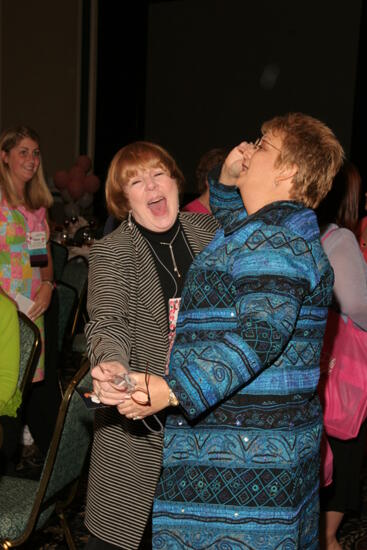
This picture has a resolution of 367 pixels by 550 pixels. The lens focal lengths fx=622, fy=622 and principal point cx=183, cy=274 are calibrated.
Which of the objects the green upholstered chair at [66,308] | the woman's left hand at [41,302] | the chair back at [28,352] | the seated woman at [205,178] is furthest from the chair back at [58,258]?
the chair back at [28,352]

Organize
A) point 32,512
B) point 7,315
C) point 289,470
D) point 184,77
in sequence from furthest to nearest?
point 184,77 → point 7,315 → point 32,512 → point 289,470

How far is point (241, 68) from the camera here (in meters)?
8.05

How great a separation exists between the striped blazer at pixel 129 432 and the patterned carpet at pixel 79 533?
904mm

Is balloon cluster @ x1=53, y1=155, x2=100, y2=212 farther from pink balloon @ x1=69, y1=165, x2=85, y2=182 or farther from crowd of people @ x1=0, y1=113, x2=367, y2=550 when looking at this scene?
crowd of people @ x1=0, y1=113, x2=367, y2=550

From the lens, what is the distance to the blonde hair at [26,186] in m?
3.29

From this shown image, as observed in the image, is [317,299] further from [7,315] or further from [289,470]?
[7,315]

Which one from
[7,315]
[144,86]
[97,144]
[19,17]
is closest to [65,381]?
[7,315]

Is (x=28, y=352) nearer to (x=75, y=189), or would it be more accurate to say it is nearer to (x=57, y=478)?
(x=57, y=478)

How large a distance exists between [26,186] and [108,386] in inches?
100

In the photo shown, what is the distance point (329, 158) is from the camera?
124 cm

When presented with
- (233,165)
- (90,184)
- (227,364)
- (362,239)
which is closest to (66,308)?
(362,239)

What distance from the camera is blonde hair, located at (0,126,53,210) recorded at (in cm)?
329

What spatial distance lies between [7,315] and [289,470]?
1.38m

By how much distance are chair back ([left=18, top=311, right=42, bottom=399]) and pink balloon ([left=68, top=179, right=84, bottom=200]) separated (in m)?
5.17
